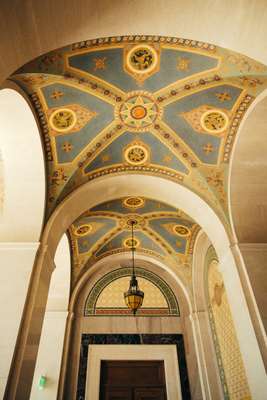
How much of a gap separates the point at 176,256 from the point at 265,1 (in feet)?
22.0

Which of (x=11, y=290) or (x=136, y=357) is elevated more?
(x=136, y=357)

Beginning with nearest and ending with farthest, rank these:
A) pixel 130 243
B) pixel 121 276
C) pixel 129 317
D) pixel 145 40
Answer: pixel 145 40 < pixel 129 317 < pixel 130 243 < pixel 121 276

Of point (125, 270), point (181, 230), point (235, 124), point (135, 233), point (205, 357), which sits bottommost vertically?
point (205, 357)

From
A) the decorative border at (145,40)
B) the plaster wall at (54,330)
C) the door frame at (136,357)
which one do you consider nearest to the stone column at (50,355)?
the plaster wall at (54,330)

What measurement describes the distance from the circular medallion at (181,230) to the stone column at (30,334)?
3917 mm

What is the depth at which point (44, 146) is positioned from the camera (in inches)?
198

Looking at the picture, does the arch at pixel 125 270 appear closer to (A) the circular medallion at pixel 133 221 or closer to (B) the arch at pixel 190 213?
(A) the circular medallion at pixel 133 221

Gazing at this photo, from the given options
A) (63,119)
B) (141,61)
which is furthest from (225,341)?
(141,61)

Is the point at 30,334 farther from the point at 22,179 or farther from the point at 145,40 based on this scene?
the point at 145,40

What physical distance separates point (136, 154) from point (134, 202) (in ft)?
6.05

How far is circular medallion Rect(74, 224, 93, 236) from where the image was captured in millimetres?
7764

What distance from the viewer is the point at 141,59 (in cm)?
425

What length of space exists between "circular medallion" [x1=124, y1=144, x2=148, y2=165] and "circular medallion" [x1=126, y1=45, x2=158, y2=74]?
4.93 feet

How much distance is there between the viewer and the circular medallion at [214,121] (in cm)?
491
